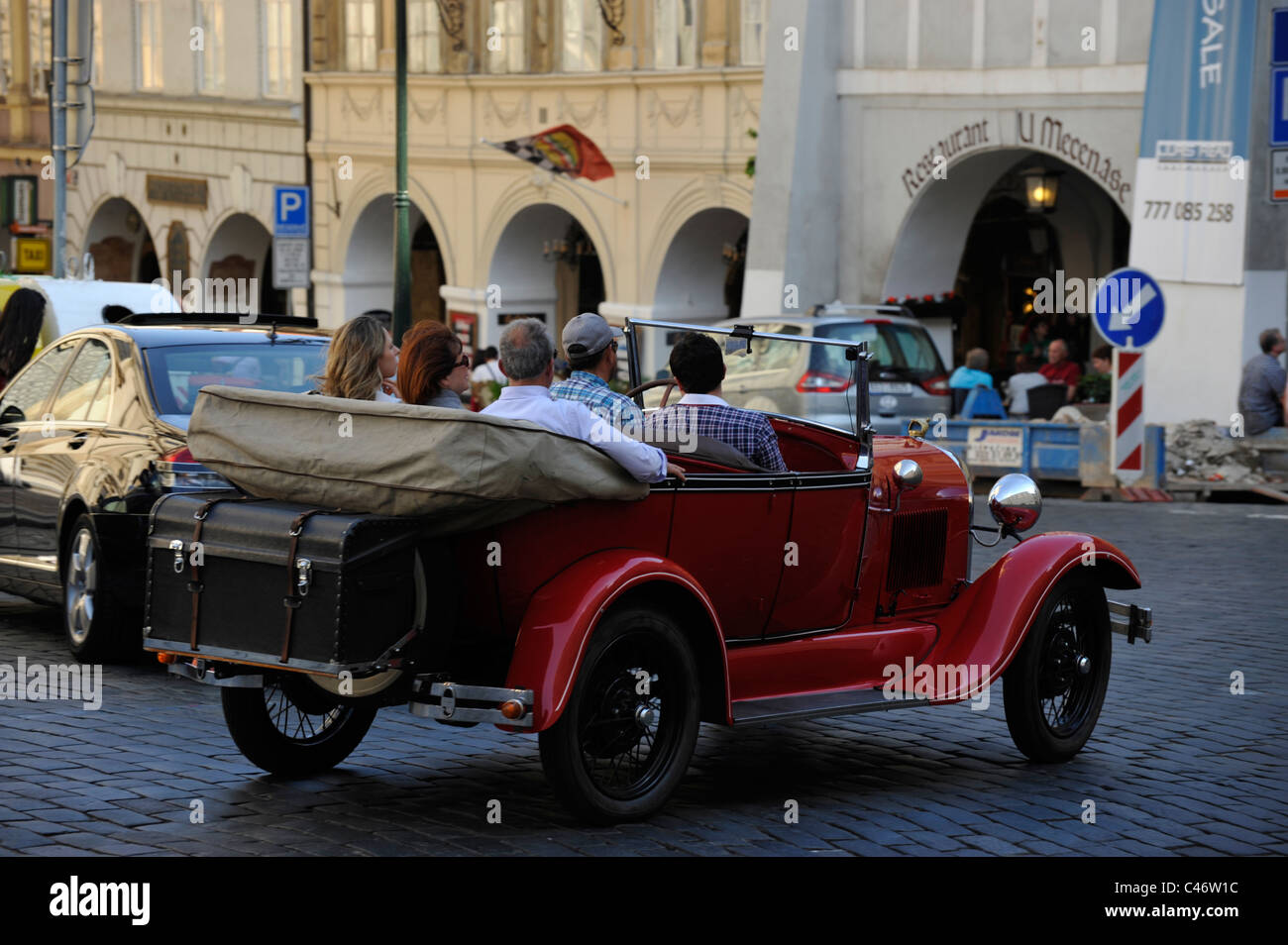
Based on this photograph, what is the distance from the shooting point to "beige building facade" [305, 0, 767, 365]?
1100 inches

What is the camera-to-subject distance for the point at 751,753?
804cm

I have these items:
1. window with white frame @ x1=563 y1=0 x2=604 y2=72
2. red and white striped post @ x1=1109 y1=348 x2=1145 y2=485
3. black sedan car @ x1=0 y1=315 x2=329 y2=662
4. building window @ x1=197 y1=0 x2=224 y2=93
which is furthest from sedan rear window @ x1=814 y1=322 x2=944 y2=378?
building window @ x1=197 y1=0 x2=224 y2=93

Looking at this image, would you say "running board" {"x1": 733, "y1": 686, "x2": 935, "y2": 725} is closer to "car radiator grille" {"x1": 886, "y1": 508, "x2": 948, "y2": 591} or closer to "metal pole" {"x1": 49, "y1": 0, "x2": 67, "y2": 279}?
"car radiator grille" {"x1": 886, "y1": 508, "x2": 948, "y2": 591}

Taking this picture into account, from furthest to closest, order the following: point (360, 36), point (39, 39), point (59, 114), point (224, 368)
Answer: point (39, 39) → point (360, 36) → point (59, 114) → point (224, 368)

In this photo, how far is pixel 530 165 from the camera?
30.9 m

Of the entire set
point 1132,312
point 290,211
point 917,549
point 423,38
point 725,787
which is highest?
point 423,38

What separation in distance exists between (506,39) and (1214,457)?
53.1 ft

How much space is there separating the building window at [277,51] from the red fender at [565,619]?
31.1 meters

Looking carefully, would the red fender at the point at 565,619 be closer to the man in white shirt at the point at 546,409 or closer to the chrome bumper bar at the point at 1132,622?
the man in white shirt at the point at 546,409

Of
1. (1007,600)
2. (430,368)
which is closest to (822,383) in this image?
(1007,600)

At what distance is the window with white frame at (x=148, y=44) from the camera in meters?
39.9

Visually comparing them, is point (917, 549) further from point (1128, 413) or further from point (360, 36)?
point (360, 36)

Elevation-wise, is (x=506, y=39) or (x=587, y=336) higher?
(x=506, y=39)
